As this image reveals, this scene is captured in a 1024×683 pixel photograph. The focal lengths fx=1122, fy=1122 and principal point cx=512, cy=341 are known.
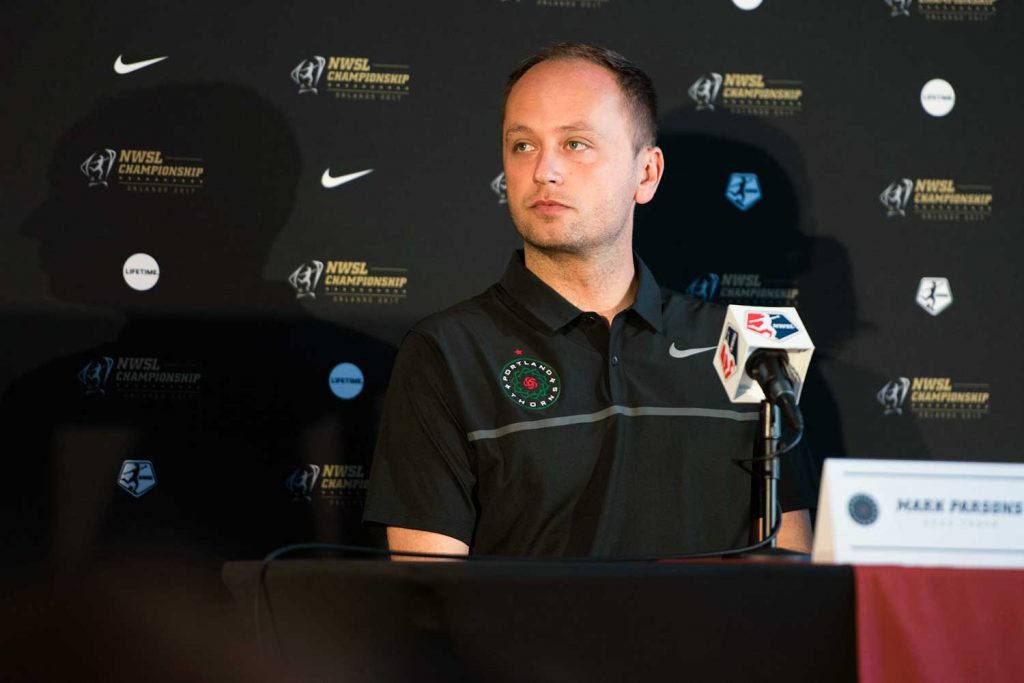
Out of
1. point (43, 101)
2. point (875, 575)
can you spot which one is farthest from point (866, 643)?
point (43, 101)

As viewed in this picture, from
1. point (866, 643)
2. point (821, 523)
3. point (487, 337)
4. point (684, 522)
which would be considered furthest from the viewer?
point (487, 337)

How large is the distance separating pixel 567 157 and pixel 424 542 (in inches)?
36.4

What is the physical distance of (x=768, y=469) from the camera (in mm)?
1562

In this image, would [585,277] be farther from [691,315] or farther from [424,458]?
[424,458]

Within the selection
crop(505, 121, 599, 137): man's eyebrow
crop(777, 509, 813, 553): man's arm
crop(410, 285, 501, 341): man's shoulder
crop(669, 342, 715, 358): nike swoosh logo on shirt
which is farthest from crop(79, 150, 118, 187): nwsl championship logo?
crop(777, 509, 813, 553): man's arm

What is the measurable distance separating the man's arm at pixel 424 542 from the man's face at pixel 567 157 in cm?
71

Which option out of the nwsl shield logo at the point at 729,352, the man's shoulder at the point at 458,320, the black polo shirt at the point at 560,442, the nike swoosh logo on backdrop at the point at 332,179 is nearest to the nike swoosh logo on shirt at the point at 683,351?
the black polo shirt at the point at 560,442

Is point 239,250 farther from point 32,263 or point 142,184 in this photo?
point 32,263

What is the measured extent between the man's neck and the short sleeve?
35cm

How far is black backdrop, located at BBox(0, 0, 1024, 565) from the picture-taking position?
9.84 feet

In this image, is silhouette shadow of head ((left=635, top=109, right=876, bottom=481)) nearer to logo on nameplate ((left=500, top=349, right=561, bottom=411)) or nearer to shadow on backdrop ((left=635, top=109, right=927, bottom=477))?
shadow on backdrop ((left=635, top=109, right=927, bottom=477))

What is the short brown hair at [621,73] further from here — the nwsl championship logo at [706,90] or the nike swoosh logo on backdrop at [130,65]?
the nike swoosh logo on backdrop at [130,65]

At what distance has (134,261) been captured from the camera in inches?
119

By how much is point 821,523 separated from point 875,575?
5.2 inches
